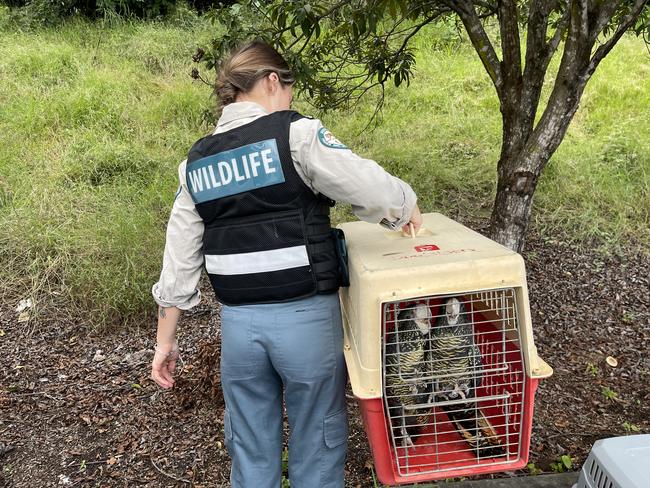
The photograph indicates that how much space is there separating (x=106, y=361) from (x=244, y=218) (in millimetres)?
2134

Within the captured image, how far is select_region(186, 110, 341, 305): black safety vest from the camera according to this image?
5.11ft

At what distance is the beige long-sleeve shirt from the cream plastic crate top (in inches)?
5.2

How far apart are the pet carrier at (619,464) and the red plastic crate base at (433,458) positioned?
162 millimetres

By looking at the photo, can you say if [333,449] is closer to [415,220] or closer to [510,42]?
[415,220]

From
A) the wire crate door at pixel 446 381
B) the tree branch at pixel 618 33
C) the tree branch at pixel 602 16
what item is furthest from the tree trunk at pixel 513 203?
the wire crate door at pixel 446 381

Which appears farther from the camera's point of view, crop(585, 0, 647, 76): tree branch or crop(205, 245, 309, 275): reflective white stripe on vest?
crop(585, 0, 647, 76): tree branch

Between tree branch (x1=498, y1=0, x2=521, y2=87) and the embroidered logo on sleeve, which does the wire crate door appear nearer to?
the embroidered logo on sleeve

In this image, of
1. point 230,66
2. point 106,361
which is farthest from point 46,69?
point 230,66

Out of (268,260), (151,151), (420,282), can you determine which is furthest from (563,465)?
(151,151)

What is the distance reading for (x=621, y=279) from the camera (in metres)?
3.92

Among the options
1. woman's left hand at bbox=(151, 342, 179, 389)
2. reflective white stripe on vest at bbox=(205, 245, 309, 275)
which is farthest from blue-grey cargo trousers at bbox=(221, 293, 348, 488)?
woman's left hand at bbox=(151, 342, 179, 389)

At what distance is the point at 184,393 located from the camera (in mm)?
2936

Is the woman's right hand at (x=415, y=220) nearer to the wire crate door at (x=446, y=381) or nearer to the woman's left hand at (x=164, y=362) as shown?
the wire crate door at (x=446, y=381)

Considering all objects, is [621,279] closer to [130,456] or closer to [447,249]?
[447,249]
